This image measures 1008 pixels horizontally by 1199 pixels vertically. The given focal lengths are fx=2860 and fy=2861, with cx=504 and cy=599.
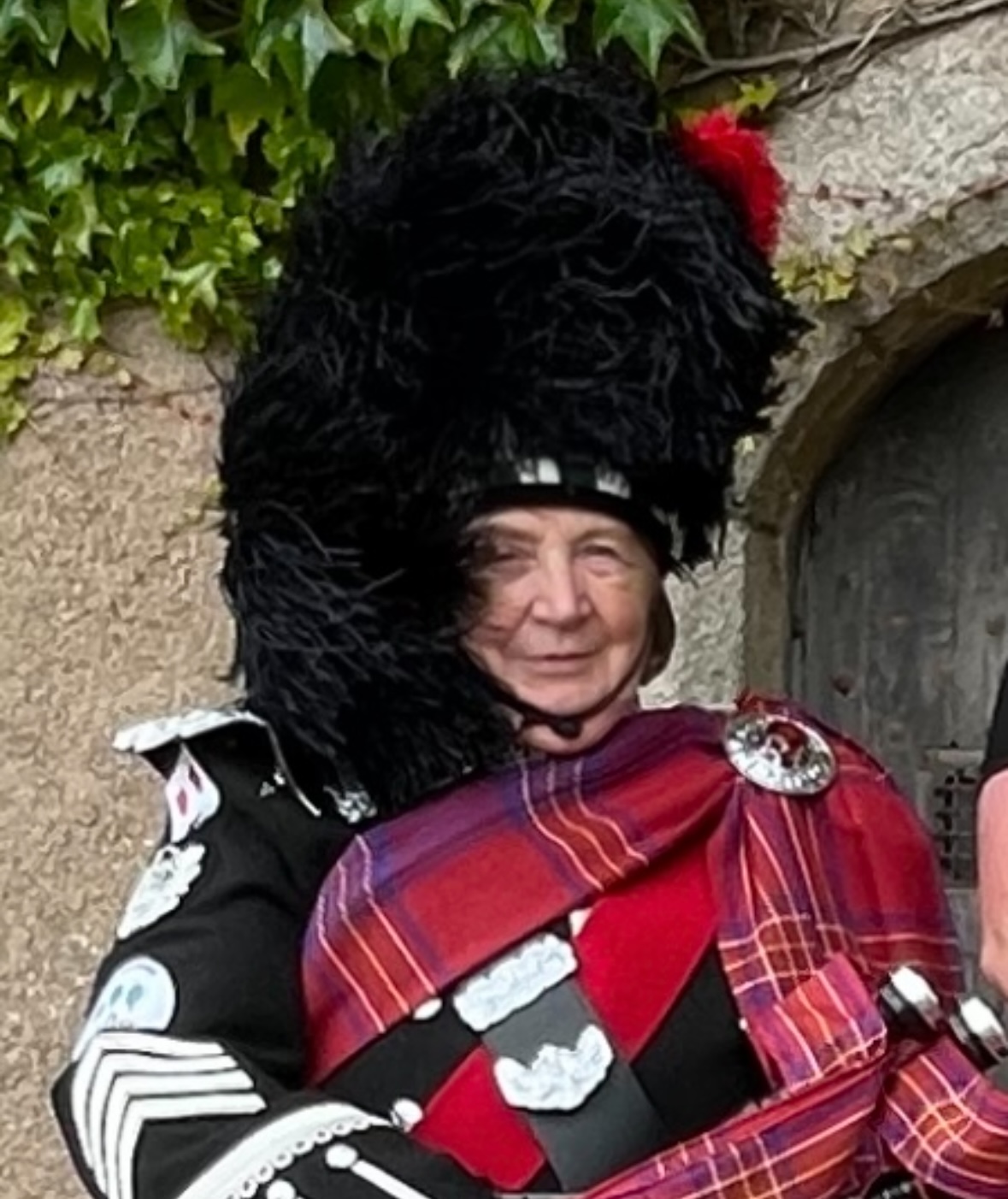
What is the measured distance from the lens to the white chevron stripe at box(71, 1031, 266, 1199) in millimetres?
1428

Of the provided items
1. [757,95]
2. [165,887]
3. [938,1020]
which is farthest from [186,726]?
[757,95]

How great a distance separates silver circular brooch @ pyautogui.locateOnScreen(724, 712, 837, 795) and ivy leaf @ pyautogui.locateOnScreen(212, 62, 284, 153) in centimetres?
73

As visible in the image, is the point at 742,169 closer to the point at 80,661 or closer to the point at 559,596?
the point at 559,596

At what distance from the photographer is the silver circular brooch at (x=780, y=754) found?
161 cm

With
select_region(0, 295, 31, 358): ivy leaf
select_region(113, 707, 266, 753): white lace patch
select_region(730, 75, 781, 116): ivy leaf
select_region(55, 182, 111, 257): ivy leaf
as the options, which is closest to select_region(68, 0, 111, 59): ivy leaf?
select_region(55, 182, 111, 257): ivy leaf

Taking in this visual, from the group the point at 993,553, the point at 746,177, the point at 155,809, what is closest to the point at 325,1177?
the point at 746,177

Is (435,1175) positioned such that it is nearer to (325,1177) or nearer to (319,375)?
(325,1177)

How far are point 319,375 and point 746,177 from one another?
0.97 ft

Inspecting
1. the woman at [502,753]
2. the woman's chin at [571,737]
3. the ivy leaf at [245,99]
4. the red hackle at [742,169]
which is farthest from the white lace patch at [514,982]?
the ivy leaf at [245,99]

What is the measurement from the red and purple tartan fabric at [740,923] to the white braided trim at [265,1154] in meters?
0.10

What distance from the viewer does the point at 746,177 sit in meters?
1.67

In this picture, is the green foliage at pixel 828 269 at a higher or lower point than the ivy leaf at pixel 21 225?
lower

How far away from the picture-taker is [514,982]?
1.53m

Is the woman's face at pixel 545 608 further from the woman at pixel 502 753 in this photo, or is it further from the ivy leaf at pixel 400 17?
the ivy leaf at pixel 400 17
